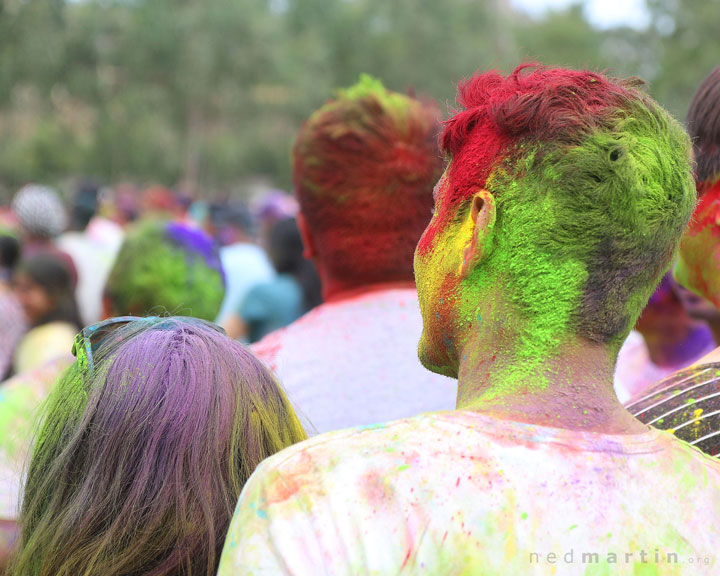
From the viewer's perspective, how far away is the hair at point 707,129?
2.04m

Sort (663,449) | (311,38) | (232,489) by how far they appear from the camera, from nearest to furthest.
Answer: (663,449)
(232,489)
(311,38)

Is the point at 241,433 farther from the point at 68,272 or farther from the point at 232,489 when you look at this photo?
the point at 68,272

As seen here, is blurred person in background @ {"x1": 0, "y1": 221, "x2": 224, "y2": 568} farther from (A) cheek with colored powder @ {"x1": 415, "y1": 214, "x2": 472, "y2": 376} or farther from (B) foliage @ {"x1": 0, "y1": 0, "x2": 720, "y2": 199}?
(B) foliage @ {"x1": 0, "y1": 0, "x2": 720, "y2": 199}

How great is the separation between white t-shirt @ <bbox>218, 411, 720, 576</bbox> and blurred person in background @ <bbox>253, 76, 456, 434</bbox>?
110cm

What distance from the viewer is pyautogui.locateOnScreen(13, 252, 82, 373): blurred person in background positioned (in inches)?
163

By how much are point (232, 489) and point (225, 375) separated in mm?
204

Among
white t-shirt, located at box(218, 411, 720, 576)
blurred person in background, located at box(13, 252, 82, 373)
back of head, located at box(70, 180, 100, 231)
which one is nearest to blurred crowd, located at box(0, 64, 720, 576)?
white t-shirt, located at box(218, 411, 720, 576)

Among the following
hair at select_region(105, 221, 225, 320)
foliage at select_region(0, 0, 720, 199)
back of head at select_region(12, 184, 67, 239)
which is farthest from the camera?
foliage at select_region(0, 0, 720, 199)

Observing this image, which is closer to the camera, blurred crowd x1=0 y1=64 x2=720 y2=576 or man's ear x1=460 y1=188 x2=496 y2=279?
blurred crowd x1=0 y1=64 x2=720 y2=576

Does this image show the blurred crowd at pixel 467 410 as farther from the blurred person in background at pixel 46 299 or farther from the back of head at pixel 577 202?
the blurred person in background at pixel 46 299

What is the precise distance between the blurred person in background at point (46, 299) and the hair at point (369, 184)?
A: 206cm

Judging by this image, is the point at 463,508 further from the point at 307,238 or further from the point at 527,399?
the point at 307,238

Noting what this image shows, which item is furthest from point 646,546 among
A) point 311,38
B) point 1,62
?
point 311,38

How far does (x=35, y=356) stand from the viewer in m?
3.97
